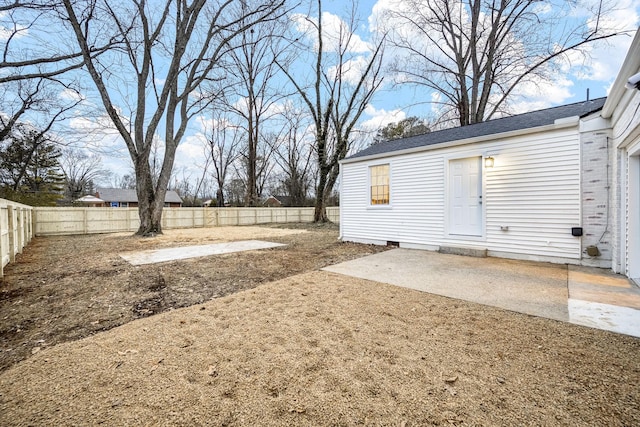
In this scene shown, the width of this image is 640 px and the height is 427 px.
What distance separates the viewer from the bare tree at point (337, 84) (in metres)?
15.4

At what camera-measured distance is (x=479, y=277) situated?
4.02m

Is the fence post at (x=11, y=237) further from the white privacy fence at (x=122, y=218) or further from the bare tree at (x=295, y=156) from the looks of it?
the bare tree at (x=295, y=156)

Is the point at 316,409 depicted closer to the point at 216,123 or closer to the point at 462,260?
the point at 462,260

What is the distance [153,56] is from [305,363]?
45.9ft

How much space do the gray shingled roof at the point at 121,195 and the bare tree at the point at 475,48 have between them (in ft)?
101

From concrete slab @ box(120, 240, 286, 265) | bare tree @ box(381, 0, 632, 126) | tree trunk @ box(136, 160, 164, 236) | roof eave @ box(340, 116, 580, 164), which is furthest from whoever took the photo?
bare tree @ box(381, 0, 632, 126)

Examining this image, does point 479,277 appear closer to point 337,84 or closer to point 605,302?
point 605,302

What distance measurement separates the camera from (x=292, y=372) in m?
1.75

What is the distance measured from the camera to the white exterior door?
579 cm


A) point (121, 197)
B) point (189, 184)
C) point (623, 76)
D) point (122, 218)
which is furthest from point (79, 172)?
point (623, 76)

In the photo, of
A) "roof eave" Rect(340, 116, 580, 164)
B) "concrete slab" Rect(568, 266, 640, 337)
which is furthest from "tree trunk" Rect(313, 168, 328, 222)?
"concrete slab" Rect(568, 266, 640, 337)

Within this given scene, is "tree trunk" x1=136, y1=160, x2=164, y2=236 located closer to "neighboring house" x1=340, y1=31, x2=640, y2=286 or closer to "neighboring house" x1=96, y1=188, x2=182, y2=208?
"neighboring house" x1=340, y1=31, x2=640, y2=286

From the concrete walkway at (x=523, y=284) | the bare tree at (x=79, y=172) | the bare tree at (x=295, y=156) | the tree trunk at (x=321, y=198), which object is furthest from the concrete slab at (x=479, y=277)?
the bare tree at (x=79, y=172)

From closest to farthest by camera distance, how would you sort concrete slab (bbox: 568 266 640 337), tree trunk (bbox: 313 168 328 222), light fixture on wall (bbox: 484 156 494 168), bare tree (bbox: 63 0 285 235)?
concrete slab (bbox: 568 266 640 337) → light fixture on wall (bbox: 484 156 494 168) → bare tree (bbox: 63 0 285 235) → tree trunk (bbox: 313 168 328 222)
